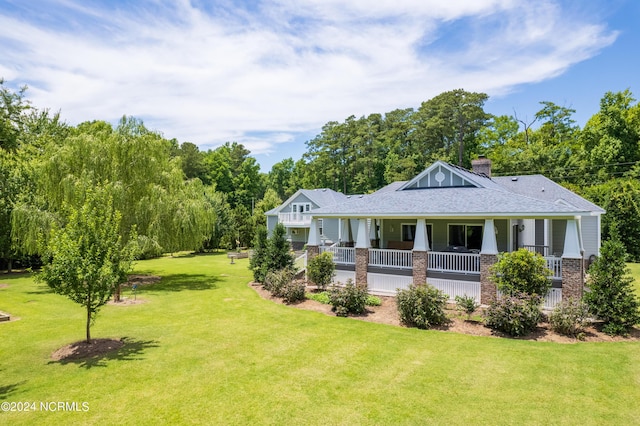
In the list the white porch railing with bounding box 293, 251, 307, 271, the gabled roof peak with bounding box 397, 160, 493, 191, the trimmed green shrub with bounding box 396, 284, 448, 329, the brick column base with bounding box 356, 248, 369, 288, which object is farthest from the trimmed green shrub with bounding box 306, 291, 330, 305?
the gabled roof peak with bounding box 397, 160, 493, 191

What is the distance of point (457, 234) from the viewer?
19891mm

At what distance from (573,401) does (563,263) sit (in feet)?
23.7

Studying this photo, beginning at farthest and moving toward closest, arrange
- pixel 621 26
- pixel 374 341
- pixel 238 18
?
pixel 621 26
pixel 238 18
pixel 374 341

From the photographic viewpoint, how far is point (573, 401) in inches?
283

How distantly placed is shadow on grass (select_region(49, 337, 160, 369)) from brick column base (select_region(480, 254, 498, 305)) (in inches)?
465

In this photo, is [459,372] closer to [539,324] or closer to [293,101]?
[539,324]

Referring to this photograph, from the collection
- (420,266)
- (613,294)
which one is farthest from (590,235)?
(420,266)

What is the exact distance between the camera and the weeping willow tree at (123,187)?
19.1 meters

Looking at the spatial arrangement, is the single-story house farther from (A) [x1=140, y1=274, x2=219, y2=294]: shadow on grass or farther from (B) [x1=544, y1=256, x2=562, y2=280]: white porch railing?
(A) [x1=140, y1=274, x2=219, y2=294]: shadow on grass

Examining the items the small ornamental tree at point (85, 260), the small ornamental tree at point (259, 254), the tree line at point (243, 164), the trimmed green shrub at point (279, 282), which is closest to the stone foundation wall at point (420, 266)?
the trimmed green shrub at point (279, 282)

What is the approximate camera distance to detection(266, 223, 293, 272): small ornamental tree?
64.0 feet

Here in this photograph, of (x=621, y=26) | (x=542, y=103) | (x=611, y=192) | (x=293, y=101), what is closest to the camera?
(x=621, y=26)

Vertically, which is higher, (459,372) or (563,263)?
(563,263)

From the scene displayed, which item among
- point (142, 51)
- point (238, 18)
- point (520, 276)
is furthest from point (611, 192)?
point (142, 51)
